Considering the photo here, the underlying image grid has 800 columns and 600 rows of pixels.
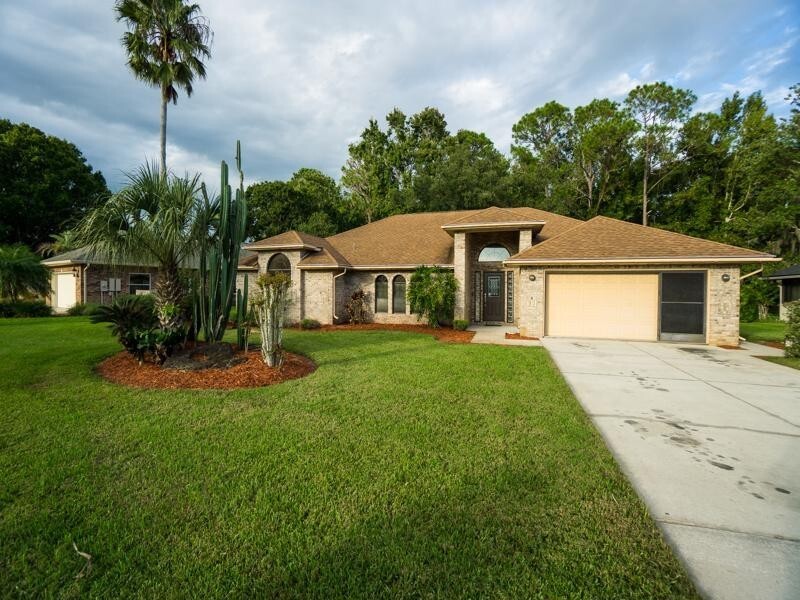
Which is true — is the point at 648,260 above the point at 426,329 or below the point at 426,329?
above

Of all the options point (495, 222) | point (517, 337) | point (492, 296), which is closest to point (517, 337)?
point (517, 337)

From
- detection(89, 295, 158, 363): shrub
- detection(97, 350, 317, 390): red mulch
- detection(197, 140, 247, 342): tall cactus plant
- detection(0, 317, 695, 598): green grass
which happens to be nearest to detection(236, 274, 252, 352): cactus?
detection(197, 140, 247, 342): tall cactus plant

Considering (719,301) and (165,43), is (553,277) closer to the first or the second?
(719,301)

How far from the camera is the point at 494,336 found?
11.8 m

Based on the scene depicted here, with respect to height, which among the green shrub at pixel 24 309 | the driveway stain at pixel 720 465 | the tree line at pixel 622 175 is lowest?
the driveway stain at pixel 720 465

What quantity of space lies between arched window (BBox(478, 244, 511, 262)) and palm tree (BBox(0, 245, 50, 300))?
21203mm

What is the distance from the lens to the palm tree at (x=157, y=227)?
21.6 ft

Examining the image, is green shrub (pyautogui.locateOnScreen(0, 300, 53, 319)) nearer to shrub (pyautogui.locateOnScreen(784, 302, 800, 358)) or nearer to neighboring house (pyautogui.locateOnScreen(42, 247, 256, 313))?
neighboring house (pyautogui.locateOnScreen(42, 247, 256, 313))

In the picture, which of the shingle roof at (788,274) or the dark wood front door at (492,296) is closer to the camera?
the dark wood front door at (492,296)

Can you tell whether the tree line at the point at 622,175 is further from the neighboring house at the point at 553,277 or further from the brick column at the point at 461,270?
the brick column at the point at 461,270

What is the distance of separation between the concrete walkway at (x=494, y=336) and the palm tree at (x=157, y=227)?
25.6 ft

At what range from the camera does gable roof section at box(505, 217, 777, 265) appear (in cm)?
1026

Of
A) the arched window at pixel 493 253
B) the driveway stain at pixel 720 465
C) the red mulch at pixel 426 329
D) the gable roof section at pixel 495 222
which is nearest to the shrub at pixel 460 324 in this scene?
the red mulch at pixel 426 329

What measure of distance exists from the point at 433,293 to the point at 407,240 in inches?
186
